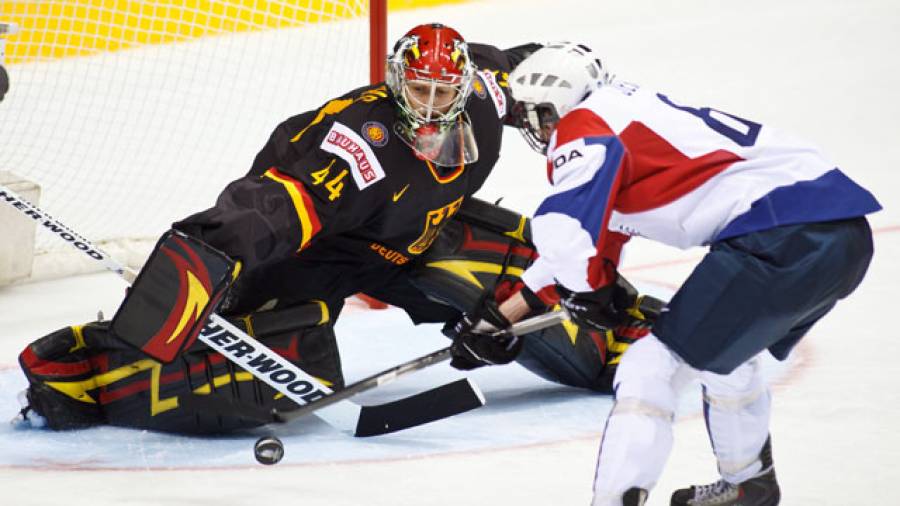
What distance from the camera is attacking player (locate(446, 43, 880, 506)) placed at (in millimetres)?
2623

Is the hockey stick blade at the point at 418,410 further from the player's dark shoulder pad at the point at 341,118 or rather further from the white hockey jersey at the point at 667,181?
the white hockey jersey at the point at 667,181

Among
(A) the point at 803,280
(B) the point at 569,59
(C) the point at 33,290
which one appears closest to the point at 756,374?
(A) the point at 803,280

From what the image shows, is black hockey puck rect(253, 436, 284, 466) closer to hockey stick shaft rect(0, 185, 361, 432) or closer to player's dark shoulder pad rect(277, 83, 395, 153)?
hockey stick shaft rect(0, 185, 361, 432)

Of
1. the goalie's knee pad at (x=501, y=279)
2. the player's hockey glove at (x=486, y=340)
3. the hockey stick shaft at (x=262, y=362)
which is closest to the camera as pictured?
the player's hockey glove at (x=486, y=340)

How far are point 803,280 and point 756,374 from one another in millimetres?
267

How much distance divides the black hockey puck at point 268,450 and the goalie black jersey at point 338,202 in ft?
1.32

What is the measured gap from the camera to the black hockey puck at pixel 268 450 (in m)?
3.21

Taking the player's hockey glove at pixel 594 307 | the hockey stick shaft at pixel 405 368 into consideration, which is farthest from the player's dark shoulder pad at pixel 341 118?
the player's hockey glove at pixel 594 307

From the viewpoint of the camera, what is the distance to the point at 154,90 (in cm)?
642

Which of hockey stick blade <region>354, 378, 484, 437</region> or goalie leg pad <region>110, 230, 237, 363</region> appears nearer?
goalie leg pad <region>110, 230, 237, 363</region>

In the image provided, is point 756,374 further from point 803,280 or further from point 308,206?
point 308,206

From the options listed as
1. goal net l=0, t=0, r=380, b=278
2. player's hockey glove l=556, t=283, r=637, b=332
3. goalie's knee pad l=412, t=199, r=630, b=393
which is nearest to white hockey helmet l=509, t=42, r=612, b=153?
player's hockey glove l=556, t=283, r=637, b=332

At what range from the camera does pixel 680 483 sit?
318cm

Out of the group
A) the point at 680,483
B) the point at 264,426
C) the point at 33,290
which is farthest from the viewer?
the point at 33,290
